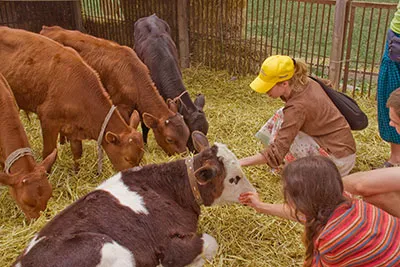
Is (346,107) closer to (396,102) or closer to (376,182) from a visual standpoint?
(396,102)

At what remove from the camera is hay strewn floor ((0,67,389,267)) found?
377 centimetres

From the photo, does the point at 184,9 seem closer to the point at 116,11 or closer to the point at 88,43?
the point at 116,11

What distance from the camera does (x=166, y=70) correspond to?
6438 mm

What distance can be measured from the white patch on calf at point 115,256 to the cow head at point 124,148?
1784 mm

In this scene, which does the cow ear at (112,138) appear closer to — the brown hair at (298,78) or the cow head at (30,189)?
the cow head at (30,189)

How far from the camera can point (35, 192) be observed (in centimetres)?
389

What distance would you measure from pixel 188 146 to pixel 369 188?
299 centimetres

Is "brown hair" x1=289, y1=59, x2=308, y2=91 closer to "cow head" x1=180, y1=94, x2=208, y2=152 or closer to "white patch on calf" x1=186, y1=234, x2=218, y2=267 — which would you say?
"white patch on calf" x1=186, y1=234, x2=218, y2=267

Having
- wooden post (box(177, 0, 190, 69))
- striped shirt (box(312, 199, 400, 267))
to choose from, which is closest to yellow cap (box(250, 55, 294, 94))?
striped shirt (box(312, 199, 400, 267))

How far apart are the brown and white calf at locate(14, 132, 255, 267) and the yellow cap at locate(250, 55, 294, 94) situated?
0.85 m

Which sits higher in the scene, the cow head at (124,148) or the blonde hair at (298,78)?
the blonde hair at (298,78)

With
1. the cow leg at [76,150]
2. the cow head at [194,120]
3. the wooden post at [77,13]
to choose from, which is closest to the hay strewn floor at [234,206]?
the cow leg at [76,150]

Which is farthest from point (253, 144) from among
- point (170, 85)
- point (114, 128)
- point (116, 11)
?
point (116, 11)

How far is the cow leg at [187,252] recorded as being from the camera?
10.8 ft
